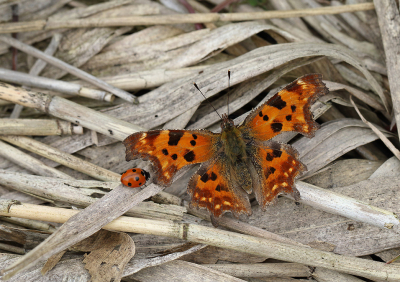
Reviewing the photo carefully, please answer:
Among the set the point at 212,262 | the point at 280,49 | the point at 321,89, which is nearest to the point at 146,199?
the point at 212,262

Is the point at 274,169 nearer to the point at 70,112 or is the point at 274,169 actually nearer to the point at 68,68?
the point at 70,112

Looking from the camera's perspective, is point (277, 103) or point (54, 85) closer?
point (277, 103)

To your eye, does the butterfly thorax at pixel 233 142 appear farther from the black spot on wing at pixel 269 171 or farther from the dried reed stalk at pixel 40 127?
the dried reed stalk at pixel 40 127

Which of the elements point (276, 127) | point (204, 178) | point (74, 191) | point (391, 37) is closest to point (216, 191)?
point (204, 178)

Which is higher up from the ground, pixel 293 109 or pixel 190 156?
pixel 293 109

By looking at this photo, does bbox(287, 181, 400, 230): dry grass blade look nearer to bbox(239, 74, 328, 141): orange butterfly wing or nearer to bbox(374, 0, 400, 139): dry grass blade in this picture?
bbox(239, 74, 328, 141): orange butterfly wing

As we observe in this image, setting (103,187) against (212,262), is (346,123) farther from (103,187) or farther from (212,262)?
(103,187)
